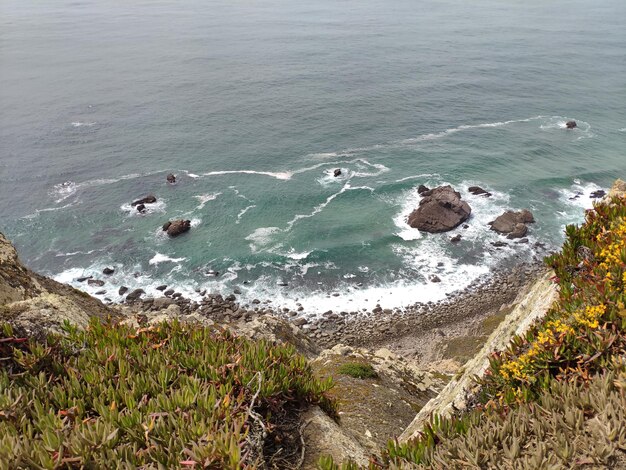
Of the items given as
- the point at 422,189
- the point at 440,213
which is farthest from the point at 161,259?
the point at 422,189

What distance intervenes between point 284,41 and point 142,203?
113m

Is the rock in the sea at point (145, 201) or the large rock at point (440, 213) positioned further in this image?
the rock in the sea at point (145, 201)

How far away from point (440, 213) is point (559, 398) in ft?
188

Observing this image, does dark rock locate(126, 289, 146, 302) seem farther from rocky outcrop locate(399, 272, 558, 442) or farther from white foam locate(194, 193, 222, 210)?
rocky outcrop locate(399, 272, 558, 442)

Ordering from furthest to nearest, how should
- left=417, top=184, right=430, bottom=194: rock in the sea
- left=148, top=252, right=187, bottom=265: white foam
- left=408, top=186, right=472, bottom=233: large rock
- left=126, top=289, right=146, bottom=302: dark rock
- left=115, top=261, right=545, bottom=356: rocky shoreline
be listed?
1. left=417, top=184, right=430, bottom=194: rock in the sea
2. left=408, top=186, right=472, bottom=233: large rock
3. left=148, top=252, right=187, bottom=265: white foam
4. left=126, top=289, right=146, bottom=302: dark rock
5. left=115, top=261, right=545, bottom=356: rocky shoreline

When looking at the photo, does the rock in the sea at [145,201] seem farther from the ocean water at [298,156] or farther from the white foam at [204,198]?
the white foam at [204,198]

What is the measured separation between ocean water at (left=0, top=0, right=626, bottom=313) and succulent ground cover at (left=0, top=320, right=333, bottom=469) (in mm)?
42389

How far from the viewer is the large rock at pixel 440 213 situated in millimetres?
61312

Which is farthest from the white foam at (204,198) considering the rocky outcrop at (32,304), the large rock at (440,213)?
the rocky outcrop at (32,304)

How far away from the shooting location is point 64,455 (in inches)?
225

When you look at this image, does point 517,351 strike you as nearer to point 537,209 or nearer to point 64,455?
point 64,455

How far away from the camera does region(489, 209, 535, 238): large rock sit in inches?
2359

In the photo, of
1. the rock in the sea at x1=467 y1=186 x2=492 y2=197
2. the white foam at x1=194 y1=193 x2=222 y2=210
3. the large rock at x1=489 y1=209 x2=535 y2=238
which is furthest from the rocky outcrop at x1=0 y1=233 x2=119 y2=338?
the rock in the sea at x1=467 y1=186 x2=492 y2=197

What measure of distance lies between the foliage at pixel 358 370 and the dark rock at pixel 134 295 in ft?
123
